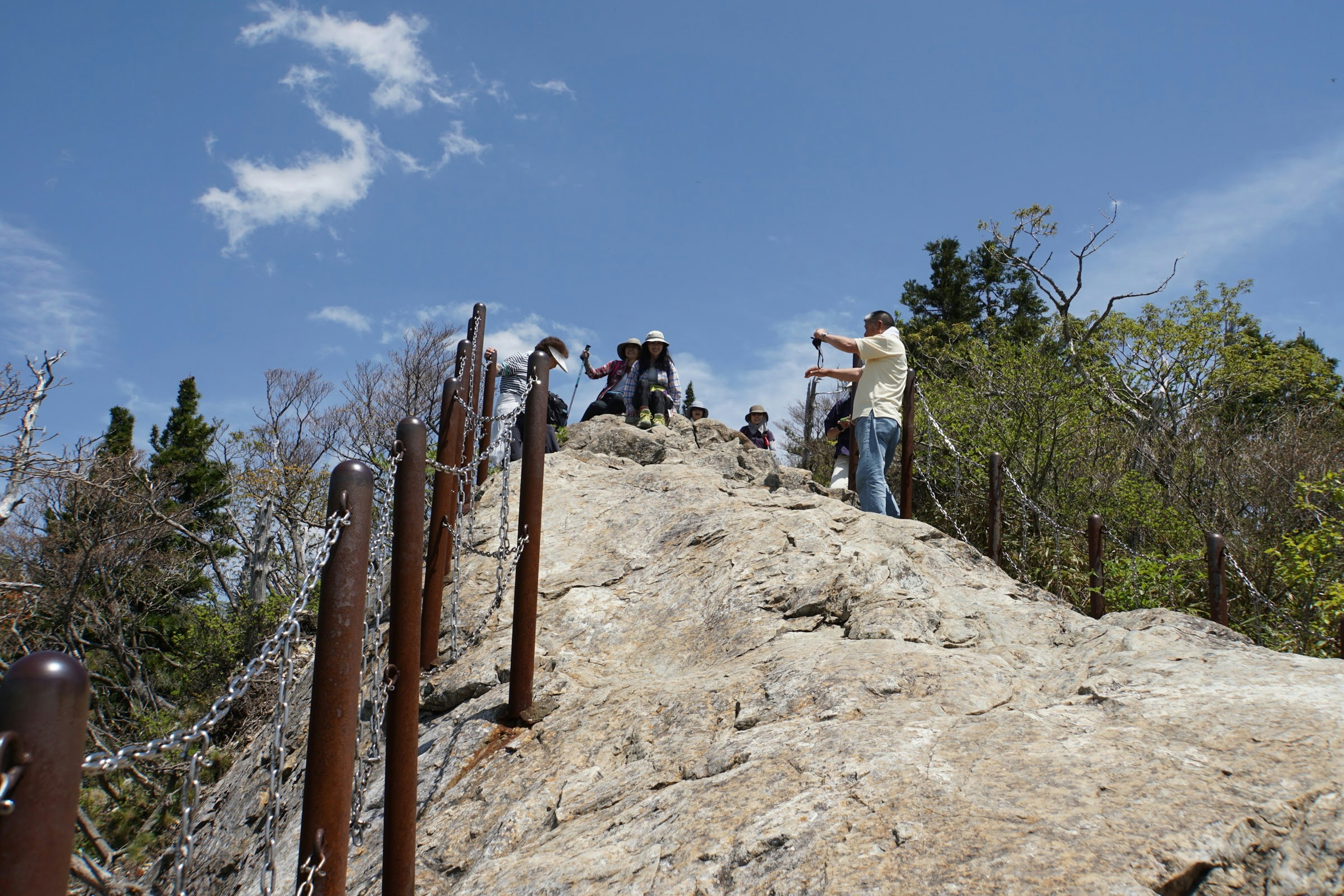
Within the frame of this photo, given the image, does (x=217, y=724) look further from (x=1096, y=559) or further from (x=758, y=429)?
(x=758, y=429)

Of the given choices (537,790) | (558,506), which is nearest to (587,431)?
(558,506)

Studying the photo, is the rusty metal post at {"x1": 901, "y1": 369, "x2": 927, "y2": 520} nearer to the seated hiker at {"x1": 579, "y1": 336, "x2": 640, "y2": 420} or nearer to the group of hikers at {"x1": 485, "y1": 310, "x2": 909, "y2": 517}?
the group of hikers at {"x1": 485, "y1": 310, "x2": 909, "y2": 517}

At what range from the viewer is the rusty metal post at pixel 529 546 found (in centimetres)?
383

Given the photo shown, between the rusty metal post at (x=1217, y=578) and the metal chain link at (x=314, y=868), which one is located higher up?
the rusty metal post at (x=1217, y=578)

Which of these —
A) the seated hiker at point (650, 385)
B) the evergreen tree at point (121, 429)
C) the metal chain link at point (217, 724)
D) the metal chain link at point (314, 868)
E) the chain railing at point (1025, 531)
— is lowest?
the metal chain link at point (314, 868)

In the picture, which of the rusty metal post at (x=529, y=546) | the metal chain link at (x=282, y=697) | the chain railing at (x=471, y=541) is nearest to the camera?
the metal chain link at (x=282, y=697)

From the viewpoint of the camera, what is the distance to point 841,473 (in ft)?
27.7

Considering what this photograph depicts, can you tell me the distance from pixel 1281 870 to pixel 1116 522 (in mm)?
9936

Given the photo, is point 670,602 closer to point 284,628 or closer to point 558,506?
point 558,506

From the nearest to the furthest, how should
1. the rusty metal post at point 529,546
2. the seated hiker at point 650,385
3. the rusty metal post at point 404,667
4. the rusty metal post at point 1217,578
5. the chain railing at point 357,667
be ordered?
the chain railing at point 357,667
the rusty metal post at point 404,667
the rusty metal post at point 529,546
the rusty metal post at point 1217,578
the seated hiker at point 650,385

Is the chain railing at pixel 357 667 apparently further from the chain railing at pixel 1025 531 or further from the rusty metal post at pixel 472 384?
the chain railing at pixel 1025 531

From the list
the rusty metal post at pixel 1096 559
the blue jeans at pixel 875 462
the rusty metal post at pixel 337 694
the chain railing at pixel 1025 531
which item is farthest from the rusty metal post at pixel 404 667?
the rusty metal post at pixel 1096 559

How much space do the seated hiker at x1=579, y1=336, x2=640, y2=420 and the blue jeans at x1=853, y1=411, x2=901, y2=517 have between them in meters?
3.95

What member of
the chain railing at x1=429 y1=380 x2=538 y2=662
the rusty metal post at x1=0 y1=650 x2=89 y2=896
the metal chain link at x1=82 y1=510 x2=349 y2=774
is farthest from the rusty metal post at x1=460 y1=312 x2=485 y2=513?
the rusty metal post at x1=0 y1=650 x2=89 y2=896
